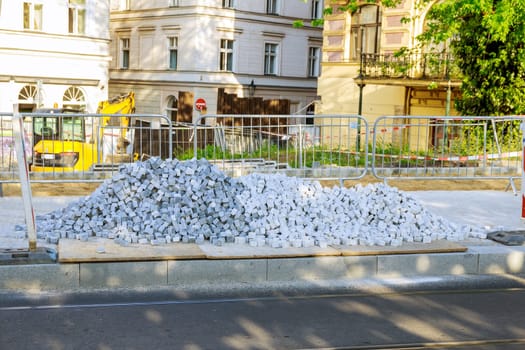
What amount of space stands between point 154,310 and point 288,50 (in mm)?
41549

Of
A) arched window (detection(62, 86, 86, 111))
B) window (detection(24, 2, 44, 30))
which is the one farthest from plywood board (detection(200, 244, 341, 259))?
arched window (detection(62, 86, 86, 111))

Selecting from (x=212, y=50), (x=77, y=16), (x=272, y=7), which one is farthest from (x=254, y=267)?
(x=272, y=7)

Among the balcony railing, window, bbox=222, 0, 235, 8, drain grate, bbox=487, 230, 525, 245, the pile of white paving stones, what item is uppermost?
window, bbox=222, 0, 235, 8

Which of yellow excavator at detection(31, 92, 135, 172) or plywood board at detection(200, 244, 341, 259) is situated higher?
yellow excavator at detection(31, 92, 135, 172)

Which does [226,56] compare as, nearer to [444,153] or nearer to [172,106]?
[172,106]

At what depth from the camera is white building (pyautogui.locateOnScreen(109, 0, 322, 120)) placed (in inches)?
1746

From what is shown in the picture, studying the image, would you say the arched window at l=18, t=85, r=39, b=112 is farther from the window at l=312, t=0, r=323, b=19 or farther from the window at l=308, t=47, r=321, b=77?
the window at l=312, t=0, r=323, b=19

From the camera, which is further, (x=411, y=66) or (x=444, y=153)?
(x=411, y=66)

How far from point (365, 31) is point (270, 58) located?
17.5m

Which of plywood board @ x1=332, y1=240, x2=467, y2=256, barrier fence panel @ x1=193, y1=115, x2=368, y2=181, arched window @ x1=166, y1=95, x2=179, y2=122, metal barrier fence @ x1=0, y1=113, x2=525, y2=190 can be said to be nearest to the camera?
plywood board @ x1=332, y1=240, x2=467, y2=256

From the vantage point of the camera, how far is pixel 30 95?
117 feet

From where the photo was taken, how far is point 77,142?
1454 cm

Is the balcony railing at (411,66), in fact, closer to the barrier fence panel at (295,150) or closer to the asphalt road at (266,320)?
the barrier fence panel at (295,150)

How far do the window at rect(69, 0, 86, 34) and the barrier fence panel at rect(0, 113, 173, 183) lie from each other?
2222cm
